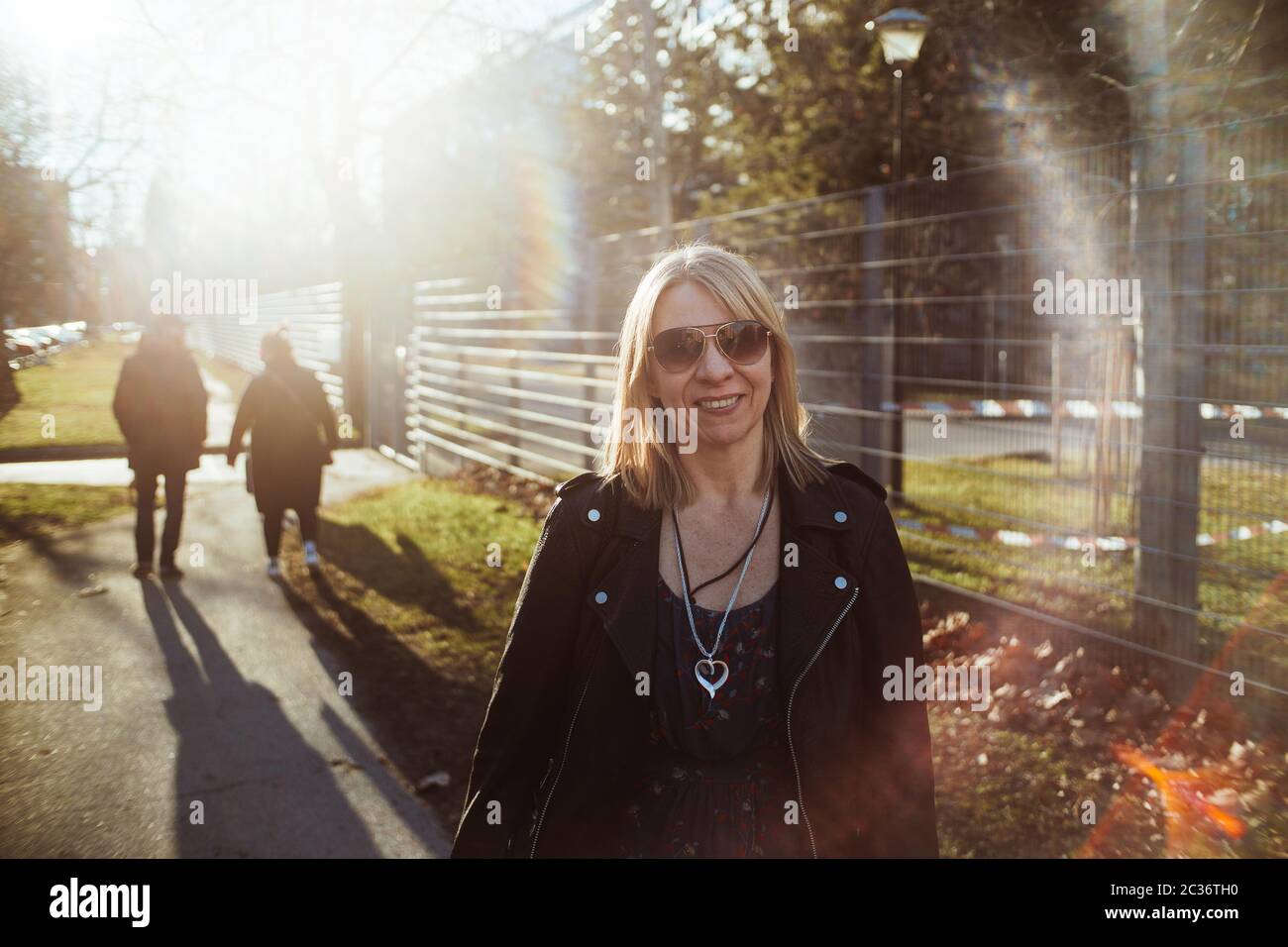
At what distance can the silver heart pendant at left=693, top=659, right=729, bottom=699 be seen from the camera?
2.44m

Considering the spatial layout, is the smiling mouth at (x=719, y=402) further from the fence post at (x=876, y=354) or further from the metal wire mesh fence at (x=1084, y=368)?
the fence post at (x=876, y=354)

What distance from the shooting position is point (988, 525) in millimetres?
7648

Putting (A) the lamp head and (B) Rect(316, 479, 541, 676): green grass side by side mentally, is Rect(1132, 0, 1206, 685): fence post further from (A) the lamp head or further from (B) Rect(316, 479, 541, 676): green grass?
(A) the lamp head

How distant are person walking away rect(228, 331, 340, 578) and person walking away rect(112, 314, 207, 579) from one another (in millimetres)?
572

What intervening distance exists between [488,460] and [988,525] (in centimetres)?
888

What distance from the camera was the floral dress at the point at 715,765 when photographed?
2363mm

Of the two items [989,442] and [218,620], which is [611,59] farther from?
[218,620]

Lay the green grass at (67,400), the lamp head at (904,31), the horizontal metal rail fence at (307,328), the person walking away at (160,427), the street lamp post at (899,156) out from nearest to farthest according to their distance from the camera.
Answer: the green grass at (67,400) → the street lamp post at (899,156) → the person walking away at (160,427) → the lamp head at (904,31) → the horizontal metal rail fence at (307,328)

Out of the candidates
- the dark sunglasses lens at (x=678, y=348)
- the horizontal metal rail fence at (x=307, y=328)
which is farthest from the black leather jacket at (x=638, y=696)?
the horizontal metal rail fence at (x=307, y=328)

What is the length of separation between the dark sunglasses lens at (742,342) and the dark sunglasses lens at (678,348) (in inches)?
2.3

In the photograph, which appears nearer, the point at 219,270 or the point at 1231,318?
the point at 1231,318

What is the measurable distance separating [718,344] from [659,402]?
1.03 ft

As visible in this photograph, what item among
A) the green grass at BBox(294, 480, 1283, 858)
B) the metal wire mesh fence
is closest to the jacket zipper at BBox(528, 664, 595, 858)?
the green grass at BBox(294, 480, 1283, 858)
